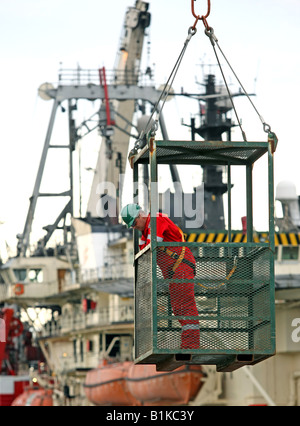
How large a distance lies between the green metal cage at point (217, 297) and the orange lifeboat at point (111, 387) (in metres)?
52.9

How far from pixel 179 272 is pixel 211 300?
53 cm

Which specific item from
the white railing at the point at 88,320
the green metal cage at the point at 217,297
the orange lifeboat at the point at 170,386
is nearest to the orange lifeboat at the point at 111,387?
the orange lifeboat at the point at 170,386

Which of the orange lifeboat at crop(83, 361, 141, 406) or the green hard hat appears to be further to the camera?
the orange lifeboat at crop(83, 361, 141, 406)

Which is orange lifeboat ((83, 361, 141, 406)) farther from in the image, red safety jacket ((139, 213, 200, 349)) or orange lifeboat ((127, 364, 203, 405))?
red safety jacket ((139, 213, 200, 349))


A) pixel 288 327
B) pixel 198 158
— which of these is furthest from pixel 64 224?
pixel 198 158

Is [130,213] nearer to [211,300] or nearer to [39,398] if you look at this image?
[211,300]

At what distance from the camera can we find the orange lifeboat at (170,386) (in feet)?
215

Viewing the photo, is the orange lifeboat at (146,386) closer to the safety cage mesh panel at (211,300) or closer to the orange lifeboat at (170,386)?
the orange lifeboat at (170,386)

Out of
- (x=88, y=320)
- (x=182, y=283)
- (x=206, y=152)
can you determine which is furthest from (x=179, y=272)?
(x=88, y=320)

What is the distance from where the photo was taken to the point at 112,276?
8169 cm

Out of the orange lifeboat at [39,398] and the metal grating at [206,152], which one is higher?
the orange lifeboat at [39,398]

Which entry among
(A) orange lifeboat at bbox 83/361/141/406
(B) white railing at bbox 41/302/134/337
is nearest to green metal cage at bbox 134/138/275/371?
(A) orange lifeboat at bbox 83/361/141/406

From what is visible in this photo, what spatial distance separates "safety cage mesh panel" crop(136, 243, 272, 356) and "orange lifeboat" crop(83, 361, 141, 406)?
5295cm

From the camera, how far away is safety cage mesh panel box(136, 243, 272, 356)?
17609mm
